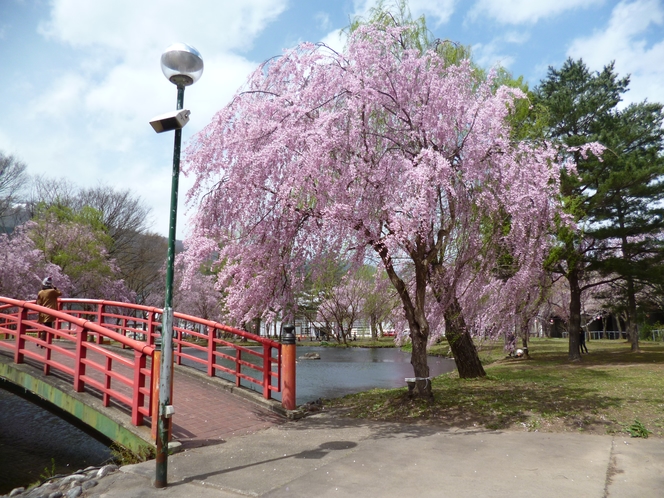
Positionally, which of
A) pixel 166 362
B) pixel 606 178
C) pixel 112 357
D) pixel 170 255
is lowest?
pixel 112 357

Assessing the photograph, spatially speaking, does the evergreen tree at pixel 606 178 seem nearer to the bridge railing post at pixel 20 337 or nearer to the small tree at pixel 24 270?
the bridge railing post at pixel 20 337

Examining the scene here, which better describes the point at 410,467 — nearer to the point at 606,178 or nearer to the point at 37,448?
the point at 37,448

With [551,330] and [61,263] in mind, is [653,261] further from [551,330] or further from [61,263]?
[551,330]

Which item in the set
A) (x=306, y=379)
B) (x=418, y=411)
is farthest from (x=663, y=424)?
(x=306, y=379)

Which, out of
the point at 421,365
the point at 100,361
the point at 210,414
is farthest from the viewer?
the point at 100,361

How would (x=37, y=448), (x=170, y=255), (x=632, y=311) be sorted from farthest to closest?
(x=632, y=311) → (x=37, y=448) → (x=170, y=255)

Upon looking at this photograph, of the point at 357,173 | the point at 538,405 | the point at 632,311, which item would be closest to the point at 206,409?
the point at 357,173

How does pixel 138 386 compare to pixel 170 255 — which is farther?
pixel 138 386

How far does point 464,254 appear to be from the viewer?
991cm

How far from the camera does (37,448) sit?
1085 centimetres

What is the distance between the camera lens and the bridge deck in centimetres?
791

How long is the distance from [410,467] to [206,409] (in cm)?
466

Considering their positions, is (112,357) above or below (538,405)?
above

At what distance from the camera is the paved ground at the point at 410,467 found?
17.1 ft
